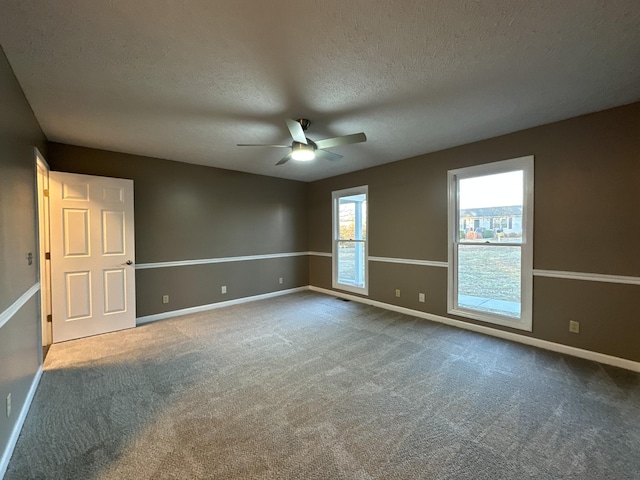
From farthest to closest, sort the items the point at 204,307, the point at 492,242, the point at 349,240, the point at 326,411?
the point at 349,240, the point at 204,307, the point at 492,242, the point at 326,411

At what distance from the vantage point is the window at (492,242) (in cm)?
322

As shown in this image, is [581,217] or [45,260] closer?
[581,217]

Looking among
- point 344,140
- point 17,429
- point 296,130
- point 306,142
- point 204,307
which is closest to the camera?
point 17,429

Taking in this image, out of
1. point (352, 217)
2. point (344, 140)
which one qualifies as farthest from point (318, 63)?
point (352, 217)

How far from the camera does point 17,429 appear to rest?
179 centimetres

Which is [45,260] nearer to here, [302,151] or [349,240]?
[302,151]

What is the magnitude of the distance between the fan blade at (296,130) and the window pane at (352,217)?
266 cm

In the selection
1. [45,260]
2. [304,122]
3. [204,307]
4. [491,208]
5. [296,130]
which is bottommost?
[204,307]

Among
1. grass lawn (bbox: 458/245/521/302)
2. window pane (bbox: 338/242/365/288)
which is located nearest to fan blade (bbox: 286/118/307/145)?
grass lawn (bbox: 458/245/521/302)

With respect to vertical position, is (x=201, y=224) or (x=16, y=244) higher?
(x=201, y=224)

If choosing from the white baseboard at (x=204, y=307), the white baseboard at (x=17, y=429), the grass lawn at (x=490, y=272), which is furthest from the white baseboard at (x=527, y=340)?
the white baseboard at (x=17, y=429)

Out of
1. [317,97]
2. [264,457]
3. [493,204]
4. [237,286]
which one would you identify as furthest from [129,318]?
[493,204]

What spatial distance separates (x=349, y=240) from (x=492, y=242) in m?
2.54

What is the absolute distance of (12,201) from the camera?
1.90 metres
